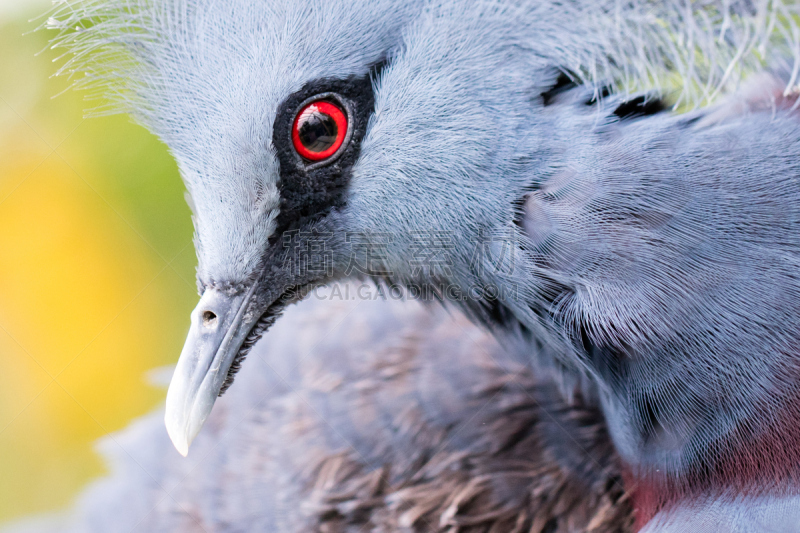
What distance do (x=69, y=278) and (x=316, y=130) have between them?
189cm

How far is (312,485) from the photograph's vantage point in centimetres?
135

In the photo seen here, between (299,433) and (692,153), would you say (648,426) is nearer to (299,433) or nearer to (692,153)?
(692,153)

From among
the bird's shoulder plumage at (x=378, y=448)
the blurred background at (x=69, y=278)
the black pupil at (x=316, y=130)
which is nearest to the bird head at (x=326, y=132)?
the black pupil at (x=316, y=130)

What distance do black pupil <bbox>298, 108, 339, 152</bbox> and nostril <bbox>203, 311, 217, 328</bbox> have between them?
0.34 metres

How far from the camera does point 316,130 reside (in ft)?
3.30

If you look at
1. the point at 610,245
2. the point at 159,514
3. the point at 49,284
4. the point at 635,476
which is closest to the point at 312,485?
the point at 159,514

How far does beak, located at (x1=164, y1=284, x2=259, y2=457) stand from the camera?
1.11 m

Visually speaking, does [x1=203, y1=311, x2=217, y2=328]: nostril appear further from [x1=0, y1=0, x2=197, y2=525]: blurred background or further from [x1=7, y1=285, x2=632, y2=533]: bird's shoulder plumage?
[x1=0, y1=0, x2=197, y2=525]: blurred background

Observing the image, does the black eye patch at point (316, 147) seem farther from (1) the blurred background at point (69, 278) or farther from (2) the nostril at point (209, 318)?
(1) the blurred background at point (69, 278)

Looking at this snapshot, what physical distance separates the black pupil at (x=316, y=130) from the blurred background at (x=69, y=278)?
164cm

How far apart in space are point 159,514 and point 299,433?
38cm

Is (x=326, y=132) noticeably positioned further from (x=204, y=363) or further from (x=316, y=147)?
(x=204, y=363)

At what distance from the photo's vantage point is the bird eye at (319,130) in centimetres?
100

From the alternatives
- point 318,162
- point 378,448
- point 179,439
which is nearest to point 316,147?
point 318,162
